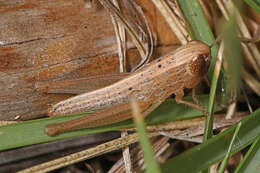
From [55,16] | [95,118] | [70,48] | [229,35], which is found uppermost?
[55,16]

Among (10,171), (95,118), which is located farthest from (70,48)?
(10,171)

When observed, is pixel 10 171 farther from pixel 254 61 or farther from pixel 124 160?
pixel 254 61

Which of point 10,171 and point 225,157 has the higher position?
point 10,171

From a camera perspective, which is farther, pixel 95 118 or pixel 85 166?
pixel 85 166

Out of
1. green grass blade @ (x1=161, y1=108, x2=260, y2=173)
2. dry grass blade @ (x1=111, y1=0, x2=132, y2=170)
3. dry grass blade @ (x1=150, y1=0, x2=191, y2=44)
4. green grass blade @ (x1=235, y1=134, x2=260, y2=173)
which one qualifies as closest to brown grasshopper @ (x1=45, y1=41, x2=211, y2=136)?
dry grass blade @ (x1=111, y1=0, x2=132, y2=170)

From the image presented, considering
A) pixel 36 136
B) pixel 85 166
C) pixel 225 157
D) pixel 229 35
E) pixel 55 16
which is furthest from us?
pixel 85 166

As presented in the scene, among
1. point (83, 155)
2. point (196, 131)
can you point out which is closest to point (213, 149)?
point (196, 131)
